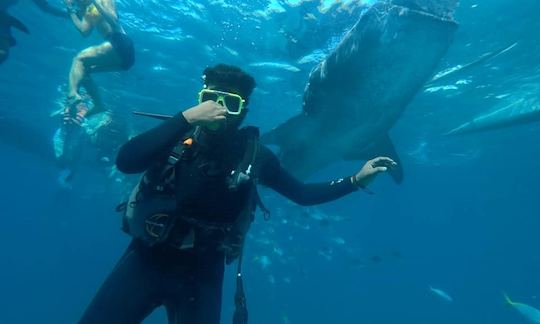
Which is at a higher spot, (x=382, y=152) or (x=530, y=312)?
(x=382, y=152)

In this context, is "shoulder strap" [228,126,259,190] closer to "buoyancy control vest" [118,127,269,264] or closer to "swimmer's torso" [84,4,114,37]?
"buoyancy control vest" [118,127,269,264]

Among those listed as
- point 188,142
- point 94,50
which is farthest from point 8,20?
point 188,142

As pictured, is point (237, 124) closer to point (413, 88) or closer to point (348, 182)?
point (348, 182)

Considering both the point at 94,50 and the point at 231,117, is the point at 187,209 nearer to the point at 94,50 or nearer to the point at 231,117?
the point at 231,117

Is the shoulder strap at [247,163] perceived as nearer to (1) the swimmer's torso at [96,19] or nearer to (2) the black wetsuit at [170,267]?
(2) the black wetsuit at [170,267]

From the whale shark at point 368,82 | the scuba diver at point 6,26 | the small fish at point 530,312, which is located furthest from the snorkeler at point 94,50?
the small fish at point 530,312

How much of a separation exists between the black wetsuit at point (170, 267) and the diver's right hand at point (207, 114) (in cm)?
11

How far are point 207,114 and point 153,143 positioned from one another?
0.62 metres

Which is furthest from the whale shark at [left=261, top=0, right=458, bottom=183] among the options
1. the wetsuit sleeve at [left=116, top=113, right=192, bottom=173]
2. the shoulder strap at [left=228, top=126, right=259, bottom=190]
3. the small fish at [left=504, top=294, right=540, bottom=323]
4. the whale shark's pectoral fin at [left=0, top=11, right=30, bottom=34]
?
the small fish at [left=504, top=294, right=540, bottom=323]

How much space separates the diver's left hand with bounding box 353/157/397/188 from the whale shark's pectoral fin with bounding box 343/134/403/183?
8.04m

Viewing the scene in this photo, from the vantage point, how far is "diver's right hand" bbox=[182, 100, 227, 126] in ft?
12.1

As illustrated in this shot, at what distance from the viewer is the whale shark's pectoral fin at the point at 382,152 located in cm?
1278

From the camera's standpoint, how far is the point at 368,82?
10.4m

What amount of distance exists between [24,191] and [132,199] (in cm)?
9824
